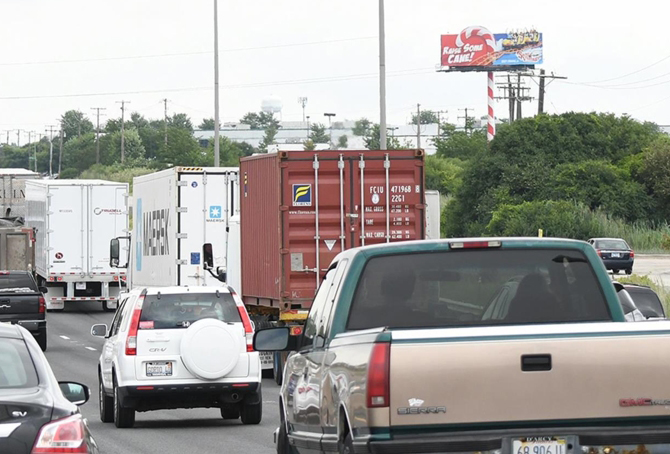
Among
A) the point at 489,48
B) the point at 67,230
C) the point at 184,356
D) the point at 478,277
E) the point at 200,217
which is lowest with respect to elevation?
the point at 184,356

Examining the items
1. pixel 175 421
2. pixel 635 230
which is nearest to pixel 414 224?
pixel 175 421

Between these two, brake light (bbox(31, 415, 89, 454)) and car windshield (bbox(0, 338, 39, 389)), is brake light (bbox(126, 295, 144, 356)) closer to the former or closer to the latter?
car windshield (bbox(0, 338, 39, 389))

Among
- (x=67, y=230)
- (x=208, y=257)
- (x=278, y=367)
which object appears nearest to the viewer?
(x=278, y=367)

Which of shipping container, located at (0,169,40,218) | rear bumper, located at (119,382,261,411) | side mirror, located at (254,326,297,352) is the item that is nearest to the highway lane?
rear bumper, located at (119,382,261,411)

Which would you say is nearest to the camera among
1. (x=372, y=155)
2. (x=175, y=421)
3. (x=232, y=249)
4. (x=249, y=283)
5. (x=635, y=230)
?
(x=175, y=421)

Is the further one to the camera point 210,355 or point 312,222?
point 312,222

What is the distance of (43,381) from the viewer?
334 inches

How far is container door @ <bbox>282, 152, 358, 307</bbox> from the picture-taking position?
22.7 metres

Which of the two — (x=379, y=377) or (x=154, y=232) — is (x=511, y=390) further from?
(x=154, y=232)

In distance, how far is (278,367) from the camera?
78.4ft

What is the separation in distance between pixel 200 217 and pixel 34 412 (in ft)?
69.0

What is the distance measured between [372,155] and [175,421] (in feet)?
21.1

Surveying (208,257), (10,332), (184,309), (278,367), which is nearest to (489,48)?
(208,257)

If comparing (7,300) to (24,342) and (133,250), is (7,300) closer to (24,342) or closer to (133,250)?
(133,250)
